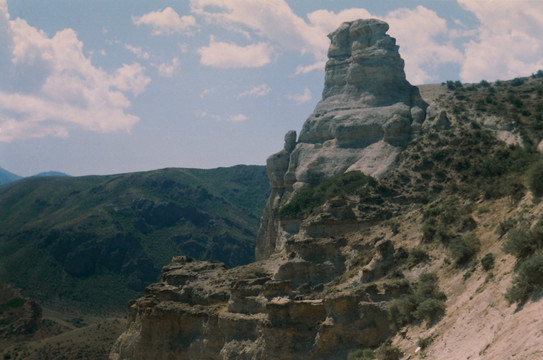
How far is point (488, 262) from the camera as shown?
23016 millimetres

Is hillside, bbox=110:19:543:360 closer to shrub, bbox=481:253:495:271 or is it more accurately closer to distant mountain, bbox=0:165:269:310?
shrub, bbox=481:253:495:271

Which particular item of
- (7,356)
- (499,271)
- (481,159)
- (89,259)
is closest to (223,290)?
(499,271)

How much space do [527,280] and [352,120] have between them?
43.9 m

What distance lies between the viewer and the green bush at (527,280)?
1848 centimetres

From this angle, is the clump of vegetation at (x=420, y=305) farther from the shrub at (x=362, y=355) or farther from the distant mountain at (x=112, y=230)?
the distant mountain at (x=112, y=230)

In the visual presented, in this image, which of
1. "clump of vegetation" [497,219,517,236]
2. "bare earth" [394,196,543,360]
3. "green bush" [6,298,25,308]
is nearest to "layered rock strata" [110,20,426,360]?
"bare earth" [394,196,543,360]

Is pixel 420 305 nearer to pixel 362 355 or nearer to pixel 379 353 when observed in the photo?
pixel 379 353

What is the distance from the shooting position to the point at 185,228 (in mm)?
133375

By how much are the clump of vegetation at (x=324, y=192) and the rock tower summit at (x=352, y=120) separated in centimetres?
178

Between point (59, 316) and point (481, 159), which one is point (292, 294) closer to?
point (481, 159)

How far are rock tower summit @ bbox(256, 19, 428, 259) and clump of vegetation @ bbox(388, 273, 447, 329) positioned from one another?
100 ft

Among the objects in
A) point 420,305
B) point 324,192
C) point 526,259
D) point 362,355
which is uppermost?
point 324,192

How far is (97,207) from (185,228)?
55.8ft

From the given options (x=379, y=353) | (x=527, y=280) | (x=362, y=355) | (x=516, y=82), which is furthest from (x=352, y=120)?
(x=527, y=280)
